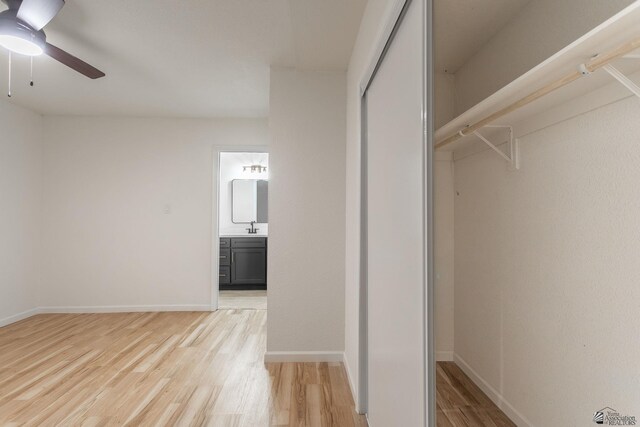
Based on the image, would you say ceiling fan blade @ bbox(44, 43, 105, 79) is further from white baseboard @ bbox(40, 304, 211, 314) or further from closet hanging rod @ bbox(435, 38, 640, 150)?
white baseboard @ bbox(40, 304, 211, 314)

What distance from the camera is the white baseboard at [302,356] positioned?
288 centimetres

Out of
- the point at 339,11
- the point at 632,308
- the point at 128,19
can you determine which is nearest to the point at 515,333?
the point at 632,308

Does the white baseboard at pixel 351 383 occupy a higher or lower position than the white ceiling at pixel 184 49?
lower

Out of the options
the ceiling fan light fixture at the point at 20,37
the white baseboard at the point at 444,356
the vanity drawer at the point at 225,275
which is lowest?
the vanity drawer at the point at 225,275

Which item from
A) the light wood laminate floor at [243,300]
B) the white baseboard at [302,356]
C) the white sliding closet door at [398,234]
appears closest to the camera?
the white sliding closet door at [398,234]

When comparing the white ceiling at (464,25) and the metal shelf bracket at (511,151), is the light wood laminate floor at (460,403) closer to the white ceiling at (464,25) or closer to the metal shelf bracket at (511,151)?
the metal shelf bracket at (511,151)

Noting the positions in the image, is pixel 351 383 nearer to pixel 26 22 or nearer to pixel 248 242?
pixel 26 22

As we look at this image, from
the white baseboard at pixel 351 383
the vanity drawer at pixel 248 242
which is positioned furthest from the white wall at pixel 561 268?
the vanity drawer at pixel 248 242

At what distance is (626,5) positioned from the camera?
0.43m

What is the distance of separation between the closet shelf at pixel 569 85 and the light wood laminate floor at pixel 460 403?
532mm

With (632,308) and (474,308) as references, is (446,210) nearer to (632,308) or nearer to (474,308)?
(474,308)

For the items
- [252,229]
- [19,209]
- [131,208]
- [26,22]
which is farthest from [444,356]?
[252,229]

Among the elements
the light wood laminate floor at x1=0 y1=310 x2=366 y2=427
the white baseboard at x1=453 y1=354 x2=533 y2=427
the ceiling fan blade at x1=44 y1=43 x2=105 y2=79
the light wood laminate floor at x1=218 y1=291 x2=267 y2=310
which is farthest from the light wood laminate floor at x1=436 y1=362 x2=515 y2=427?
the light wood laminate floor at x1=218 y1=291 x2=267 y2=310

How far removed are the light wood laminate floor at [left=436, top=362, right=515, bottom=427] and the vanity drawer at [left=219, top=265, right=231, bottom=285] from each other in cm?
511
